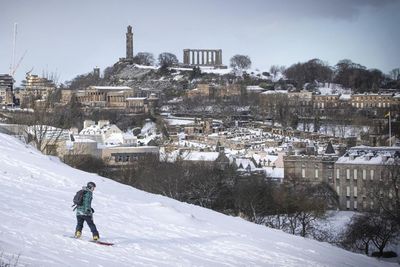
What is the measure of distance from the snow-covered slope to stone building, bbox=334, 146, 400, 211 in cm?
2415

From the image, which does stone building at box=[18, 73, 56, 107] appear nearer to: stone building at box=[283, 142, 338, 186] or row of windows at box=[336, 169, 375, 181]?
stone building at box=[283, 142, 338, 186]

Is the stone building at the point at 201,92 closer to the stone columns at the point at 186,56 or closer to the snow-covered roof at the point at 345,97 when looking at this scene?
the snow-covered roof at the point at 345,97

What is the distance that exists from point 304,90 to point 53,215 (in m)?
106

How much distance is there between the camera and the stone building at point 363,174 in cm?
3762

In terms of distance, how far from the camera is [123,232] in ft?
34.7

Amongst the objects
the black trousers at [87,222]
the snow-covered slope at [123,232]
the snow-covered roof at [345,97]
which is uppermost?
the snow-covered roof at [345,97]

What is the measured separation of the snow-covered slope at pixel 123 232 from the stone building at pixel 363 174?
79.2 ft

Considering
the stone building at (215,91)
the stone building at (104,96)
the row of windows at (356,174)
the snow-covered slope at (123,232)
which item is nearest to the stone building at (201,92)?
the stone building at (215,91)

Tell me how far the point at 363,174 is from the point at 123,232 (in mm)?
31379

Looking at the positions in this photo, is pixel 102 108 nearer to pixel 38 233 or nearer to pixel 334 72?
pixel 334 72

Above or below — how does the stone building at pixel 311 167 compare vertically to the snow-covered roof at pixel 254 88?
below

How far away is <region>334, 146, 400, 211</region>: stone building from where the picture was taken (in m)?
37.6

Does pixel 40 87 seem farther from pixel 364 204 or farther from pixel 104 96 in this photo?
pixel 104 96

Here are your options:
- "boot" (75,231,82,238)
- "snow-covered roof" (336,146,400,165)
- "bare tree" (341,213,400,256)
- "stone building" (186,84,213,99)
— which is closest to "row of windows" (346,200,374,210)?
"snow-covered roof" (336,146,400,165)
